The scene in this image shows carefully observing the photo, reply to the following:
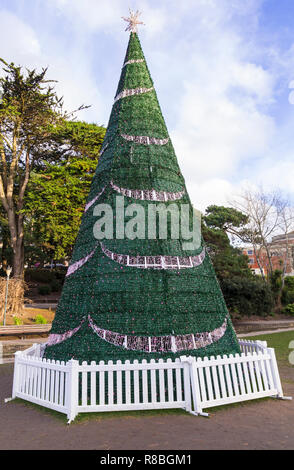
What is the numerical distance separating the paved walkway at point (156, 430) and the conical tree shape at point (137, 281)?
1.06 meters

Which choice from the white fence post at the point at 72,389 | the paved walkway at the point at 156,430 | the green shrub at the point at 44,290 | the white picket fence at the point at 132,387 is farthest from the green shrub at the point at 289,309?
the white fence post at the point at 72,389

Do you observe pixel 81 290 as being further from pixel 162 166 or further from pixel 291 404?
pixel 291 404

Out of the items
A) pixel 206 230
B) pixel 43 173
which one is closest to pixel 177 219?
pixel 43 173

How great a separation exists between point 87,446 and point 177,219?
14.5 ft

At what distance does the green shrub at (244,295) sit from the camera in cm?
2331

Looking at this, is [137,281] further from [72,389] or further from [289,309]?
[289,309]

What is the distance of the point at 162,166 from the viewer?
286 inches

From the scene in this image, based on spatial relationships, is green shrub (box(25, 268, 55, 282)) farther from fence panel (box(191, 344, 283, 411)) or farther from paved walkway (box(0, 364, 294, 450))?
fence panel (box(191, 344, 283, 411))

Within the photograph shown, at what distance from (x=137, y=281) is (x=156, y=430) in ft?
8.28

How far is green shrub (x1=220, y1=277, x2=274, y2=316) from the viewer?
23.3m

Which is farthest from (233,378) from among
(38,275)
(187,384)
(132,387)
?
(38,275)

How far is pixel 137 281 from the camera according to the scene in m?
6.00
